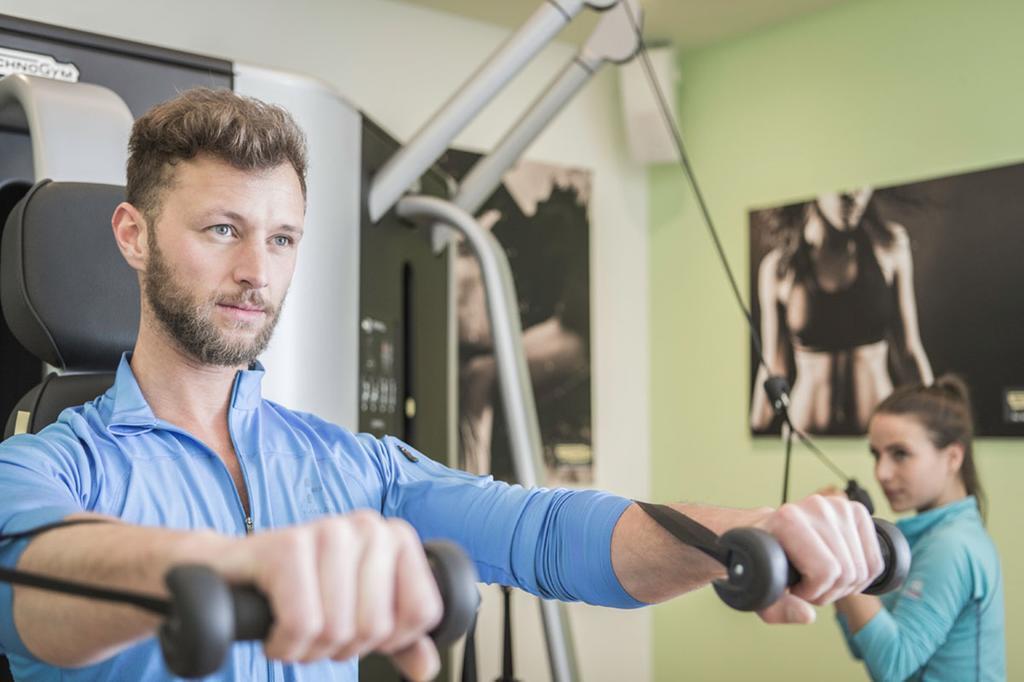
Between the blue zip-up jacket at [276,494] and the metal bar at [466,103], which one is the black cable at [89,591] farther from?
the metal bar at [466,103]

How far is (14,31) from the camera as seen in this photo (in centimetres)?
200

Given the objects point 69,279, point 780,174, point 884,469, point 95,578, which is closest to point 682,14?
point 780,174

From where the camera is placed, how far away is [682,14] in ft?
12.1

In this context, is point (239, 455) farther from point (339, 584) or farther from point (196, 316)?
point (339, 584)

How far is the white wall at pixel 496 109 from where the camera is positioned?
10.5 ft

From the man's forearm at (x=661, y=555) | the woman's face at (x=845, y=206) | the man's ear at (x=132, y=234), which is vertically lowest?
the man's forearm at (x=661, y=555)

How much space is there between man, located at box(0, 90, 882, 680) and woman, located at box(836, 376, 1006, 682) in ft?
3.94

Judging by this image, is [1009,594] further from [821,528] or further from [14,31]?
[14,31]

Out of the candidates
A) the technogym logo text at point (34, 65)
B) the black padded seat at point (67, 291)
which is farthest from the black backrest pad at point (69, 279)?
the technogym logo text at point (34, 65)

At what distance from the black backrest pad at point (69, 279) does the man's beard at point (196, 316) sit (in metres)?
0.21

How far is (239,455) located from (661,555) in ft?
1.64

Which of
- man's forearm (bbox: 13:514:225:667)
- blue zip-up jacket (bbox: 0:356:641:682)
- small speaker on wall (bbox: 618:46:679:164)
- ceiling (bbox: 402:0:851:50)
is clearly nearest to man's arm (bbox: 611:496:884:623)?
blue zip-up jacket (bbox: 0:356:641:682)

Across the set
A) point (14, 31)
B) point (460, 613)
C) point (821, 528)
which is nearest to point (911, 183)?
point (14, 31)

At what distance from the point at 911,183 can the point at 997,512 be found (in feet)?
3.28
